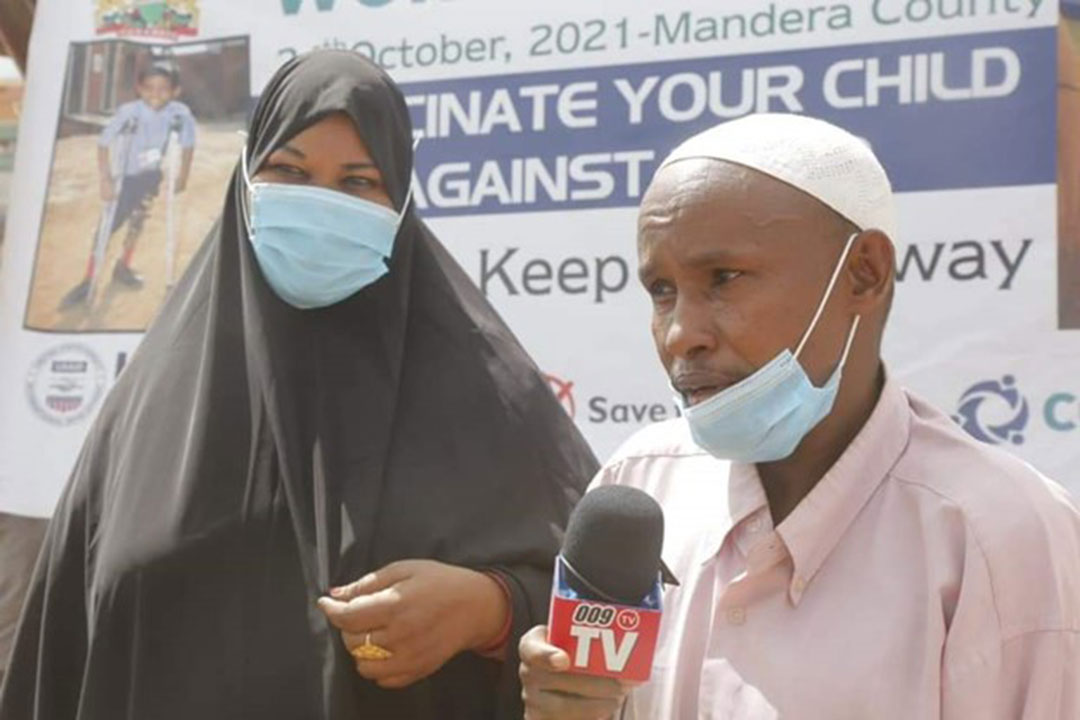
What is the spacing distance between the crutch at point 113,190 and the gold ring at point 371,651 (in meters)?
2.15

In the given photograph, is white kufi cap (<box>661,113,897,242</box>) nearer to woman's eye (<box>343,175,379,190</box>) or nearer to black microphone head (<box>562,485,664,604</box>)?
black microphone head (<box>562,485,664,604</box>)

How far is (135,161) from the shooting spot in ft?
12.7

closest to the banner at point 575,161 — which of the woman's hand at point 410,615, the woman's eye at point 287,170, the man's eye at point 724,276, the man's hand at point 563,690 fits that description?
the woman's eye at point 287,170

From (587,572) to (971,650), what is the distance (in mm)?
311

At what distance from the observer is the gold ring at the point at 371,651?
1899mm

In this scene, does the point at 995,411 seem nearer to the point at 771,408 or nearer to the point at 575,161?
the point at 575,161

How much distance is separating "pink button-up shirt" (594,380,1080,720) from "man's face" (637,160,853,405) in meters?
0.11

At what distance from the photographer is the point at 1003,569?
4.48 ft

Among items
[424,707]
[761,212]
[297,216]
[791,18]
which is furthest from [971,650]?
[791,18]

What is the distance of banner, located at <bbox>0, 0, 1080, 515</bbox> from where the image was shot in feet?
10.2

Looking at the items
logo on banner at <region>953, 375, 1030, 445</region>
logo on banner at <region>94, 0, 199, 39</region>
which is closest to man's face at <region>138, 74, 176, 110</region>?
logo on banner at <region>94, 0, 199, 39</region>

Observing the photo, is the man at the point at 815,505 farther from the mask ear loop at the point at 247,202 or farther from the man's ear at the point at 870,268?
the mask ear loop at the point at 247,202

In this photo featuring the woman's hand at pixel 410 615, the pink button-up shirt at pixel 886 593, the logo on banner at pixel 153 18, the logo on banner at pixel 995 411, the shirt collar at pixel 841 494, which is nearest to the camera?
the pink button-up shirt at pixel 886 593

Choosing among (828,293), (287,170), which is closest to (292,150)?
(287,170)
